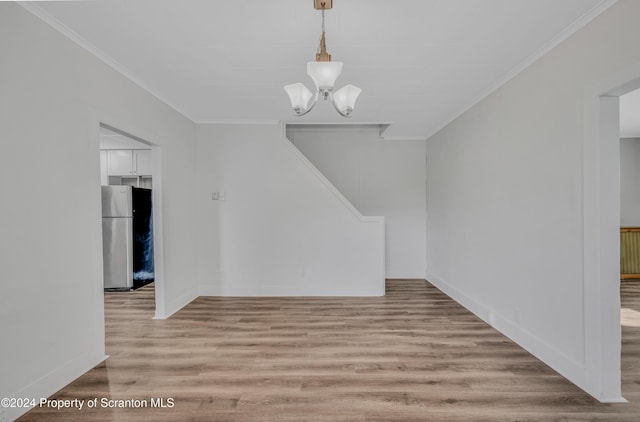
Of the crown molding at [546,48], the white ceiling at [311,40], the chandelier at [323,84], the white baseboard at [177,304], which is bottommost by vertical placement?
the white baseboard at [177,304]

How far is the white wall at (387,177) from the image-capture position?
5.46 meters

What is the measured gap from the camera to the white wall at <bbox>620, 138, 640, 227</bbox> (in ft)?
17.7

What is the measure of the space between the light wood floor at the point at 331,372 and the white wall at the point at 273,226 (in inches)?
33.3

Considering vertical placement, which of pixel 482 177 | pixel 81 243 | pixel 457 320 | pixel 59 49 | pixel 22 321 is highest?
pixel 59 49

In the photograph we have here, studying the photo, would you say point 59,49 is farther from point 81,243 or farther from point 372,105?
point 372,105

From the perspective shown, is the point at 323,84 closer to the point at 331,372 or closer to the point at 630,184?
the point at 331,372

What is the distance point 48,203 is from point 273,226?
275cm

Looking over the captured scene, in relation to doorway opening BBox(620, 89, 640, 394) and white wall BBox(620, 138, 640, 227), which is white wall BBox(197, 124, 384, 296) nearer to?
doorway opening BBox(620, 89, 640, 394)

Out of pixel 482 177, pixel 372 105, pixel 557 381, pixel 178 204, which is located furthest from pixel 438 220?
pixel 178 204

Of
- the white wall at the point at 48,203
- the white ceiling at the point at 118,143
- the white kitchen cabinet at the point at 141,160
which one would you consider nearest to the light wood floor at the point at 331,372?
the white wall at the point at 48,203

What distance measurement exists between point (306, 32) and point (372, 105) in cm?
174

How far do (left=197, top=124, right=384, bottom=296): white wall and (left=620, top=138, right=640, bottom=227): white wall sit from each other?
179 inches

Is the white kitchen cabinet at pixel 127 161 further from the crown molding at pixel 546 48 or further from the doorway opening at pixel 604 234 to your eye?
the doorway opening at pixel 604 234

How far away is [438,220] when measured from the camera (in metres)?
4.87
